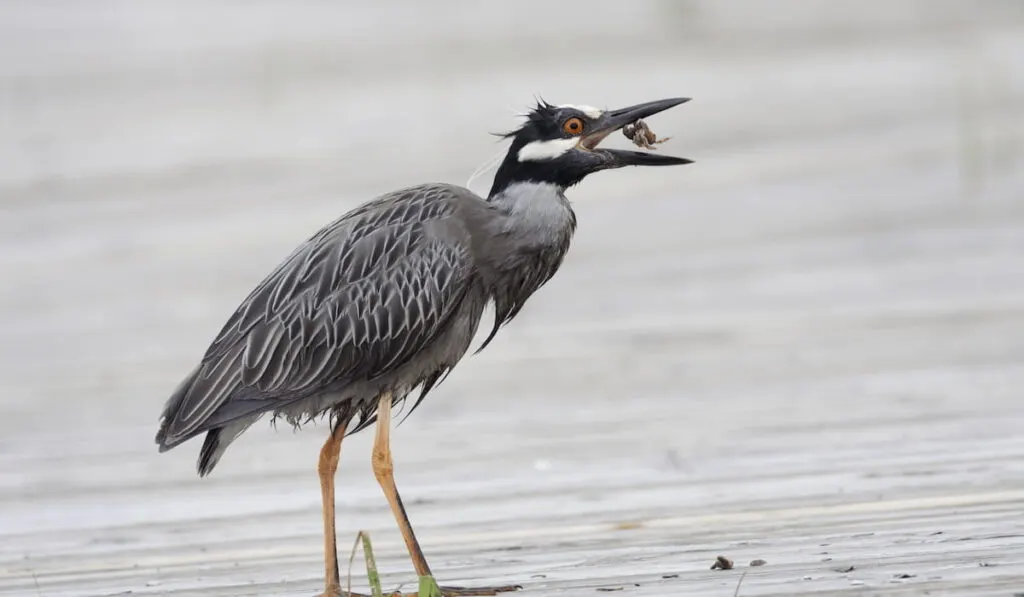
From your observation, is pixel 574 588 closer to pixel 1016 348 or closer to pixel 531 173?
pixel 531 173

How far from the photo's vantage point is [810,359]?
13.1 meters

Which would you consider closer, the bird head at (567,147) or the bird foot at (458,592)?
the bird foot at (458,592)

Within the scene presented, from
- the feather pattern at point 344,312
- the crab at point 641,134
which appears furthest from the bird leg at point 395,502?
the crab at point 641,134

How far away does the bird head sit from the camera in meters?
9.37

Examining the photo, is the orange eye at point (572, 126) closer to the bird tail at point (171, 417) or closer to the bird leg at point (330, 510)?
the bird leg at point (330, 510)

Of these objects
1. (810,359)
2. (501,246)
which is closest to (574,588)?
(501,246)

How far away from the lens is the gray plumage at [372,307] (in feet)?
29.9

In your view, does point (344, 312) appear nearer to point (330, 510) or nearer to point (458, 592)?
point (330, 510)

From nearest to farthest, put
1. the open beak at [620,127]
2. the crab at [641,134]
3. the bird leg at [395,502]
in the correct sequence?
the bird leg at [395,502], the open beak at [620,127], the crab at [641,134]

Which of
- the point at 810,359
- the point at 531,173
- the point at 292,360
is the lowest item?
the point at 810,359

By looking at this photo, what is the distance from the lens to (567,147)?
9391 millimetres

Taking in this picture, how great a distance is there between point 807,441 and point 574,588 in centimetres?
347

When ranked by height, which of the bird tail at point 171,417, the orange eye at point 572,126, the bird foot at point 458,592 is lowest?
the bird foot at point 458,592

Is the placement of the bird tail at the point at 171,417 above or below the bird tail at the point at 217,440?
Answer: above
